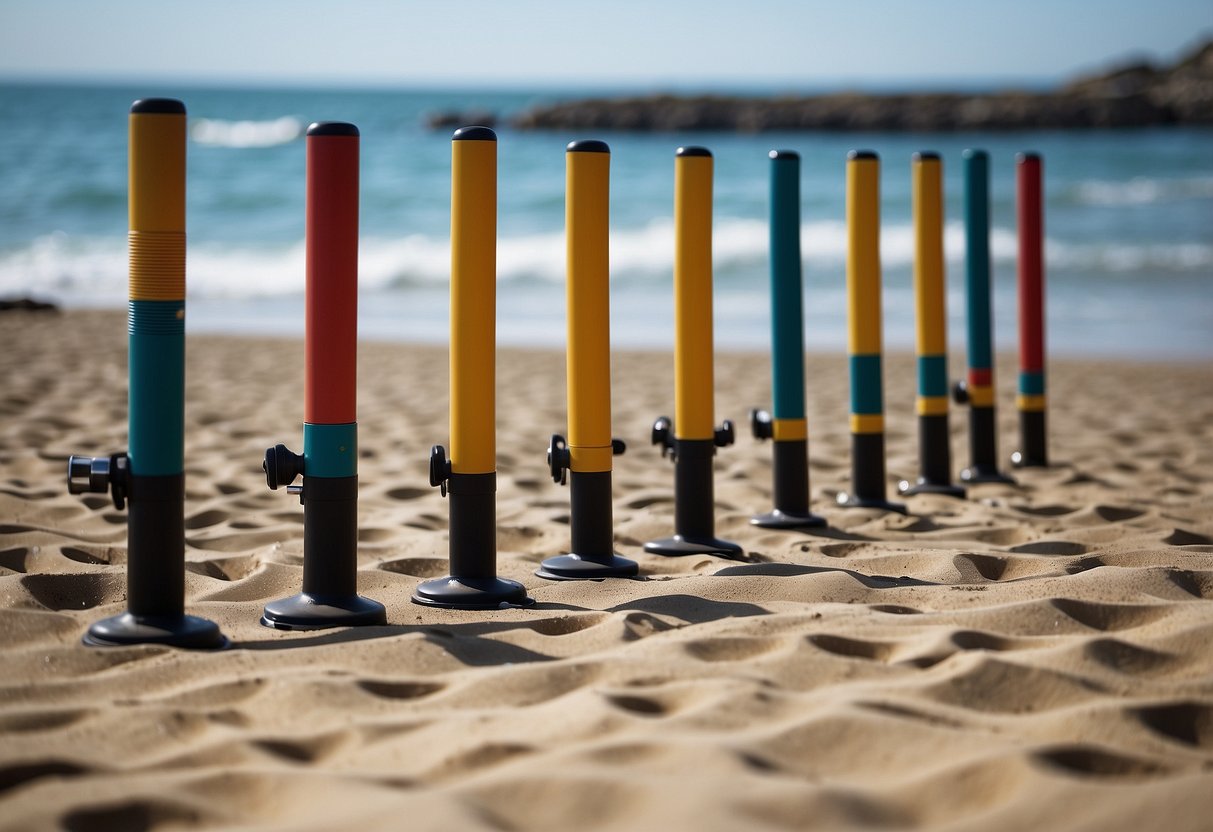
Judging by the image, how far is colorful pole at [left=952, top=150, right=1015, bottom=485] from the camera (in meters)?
5.55

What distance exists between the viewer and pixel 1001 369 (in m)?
10.1

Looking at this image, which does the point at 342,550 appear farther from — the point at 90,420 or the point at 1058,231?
the point at 1058,231

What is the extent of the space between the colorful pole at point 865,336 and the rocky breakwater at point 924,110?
51708mm

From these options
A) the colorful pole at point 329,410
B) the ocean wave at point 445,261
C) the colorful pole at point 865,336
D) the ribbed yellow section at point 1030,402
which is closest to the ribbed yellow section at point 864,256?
the colorful pole at point 865,336

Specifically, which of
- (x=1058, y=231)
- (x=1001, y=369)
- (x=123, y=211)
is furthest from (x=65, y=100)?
(x=1001, y=369)

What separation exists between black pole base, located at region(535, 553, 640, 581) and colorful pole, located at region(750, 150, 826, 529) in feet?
3.13

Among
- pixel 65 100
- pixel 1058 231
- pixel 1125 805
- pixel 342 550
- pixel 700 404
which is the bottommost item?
pixel 1125 805

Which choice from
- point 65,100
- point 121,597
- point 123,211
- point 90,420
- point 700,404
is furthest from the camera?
point 65,100

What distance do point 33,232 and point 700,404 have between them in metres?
19.0

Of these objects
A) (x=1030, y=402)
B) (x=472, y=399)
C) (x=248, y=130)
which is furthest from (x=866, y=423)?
(x=248, y=130)

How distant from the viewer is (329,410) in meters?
3.11

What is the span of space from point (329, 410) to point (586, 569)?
0.94 m

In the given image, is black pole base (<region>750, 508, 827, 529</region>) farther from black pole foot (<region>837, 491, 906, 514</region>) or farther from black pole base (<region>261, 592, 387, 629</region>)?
black pole base (<region>261, 592, 387, 629</region>)

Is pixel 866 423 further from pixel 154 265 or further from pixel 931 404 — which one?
pixel 154 265
